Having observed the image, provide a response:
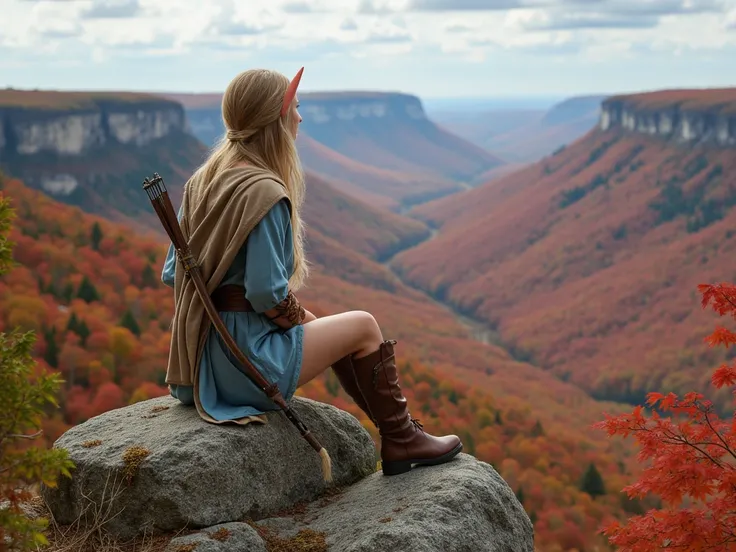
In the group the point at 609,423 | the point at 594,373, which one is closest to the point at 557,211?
the point at 594,373

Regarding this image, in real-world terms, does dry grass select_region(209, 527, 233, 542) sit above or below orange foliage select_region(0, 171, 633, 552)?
above

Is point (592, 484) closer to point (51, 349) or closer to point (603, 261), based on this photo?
point (51, 349)

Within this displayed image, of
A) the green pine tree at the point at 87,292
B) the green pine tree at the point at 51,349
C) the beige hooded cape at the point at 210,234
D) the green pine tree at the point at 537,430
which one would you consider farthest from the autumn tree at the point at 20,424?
the green pine tree at the point at 537,430

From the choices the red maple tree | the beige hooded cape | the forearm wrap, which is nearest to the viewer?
the beige hooded cape

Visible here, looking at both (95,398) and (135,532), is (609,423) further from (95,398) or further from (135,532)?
(95,398)

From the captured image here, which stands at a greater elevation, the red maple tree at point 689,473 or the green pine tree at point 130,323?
the red maple tree at point 689,473

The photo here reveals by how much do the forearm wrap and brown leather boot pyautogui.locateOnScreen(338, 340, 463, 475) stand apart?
48cm

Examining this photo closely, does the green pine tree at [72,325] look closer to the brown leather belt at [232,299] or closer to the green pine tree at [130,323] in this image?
the green pine tree at [130,323]

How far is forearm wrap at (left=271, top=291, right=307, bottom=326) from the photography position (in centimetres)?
532

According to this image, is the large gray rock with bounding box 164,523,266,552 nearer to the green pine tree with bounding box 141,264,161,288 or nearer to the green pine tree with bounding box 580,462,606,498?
the green pine tree with bounding box 580,462,606,498

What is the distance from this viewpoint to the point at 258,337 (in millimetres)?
5320

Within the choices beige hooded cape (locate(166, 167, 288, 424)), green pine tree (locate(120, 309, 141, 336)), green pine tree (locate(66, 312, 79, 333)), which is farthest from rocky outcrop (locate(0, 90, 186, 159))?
beige hooded cape (locate(166, 167, 288, 424))

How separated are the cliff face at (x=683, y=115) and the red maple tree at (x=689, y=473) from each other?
98988mm

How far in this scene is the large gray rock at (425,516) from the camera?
4980 mm
